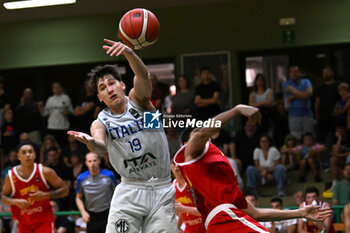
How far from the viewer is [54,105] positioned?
9945 mm

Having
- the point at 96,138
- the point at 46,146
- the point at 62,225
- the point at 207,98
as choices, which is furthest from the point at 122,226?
the point at 46,146

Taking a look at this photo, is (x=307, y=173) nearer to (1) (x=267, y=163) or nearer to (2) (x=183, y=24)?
(1) (x=267, y=163)

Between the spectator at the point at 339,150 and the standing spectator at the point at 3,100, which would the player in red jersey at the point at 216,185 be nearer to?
the spectator at the point at 339,150

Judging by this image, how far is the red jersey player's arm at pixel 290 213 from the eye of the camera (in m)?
4.06

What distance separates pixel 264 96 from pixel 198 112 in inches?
68.5

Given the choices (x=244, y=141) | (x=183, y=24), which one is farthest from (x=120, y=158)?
(x=183, y=24)

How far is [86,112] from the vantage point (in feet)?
29.4

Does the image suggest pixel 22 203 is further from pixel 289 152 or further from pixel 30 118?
pixel 289 152

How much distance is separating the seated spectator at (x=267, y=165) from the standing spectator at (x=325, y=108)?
2.55 feet

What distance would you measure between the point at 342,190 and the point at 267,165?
1.02 meters

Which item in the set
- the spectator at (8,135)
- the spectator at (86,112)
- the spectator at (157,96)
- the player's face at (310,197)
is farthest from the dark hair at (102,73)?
the spectator at (8,135)

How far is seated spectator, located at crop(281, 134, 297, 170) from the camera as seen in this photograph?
8391mm

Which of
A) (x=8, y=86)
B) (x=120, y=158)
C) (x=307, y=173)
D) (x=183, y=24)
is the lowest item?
(x=307, y=173)

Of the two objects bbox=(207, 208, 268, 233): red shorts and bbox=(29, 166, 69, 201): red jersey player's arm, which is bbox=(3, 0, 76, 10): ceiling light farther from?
bbox=(207, 208, 268, 233): red shorts
